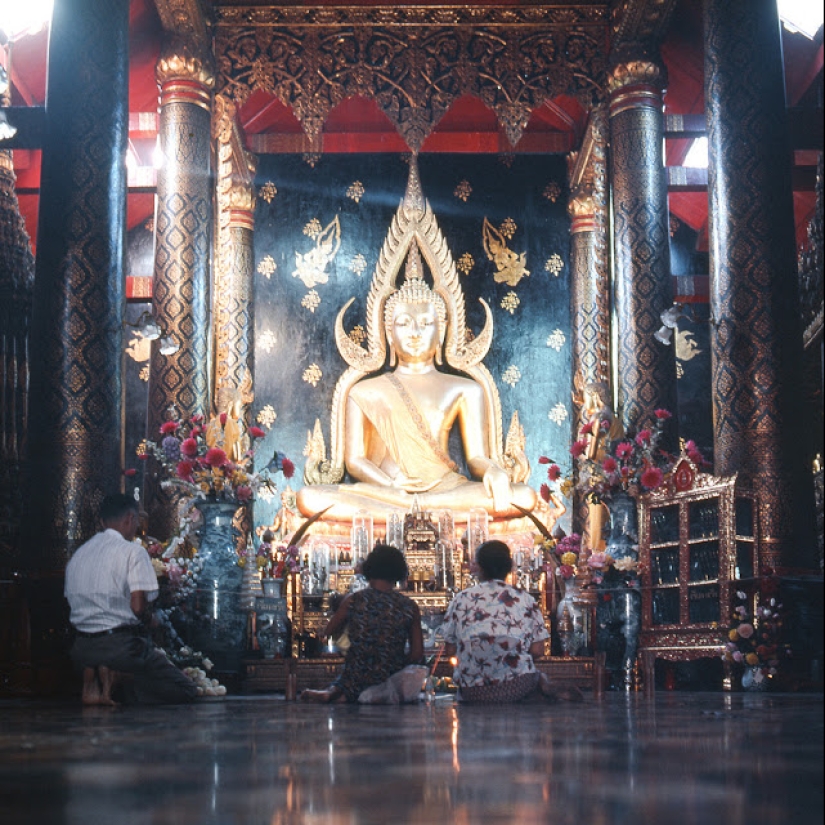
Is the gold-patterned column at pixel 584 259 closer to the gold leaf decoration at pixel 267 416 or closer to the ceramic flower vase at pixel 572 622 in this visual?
the gold leaf decoration at pixel 267 416

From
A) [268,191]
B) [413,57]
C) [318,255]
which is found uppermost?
[413,57]

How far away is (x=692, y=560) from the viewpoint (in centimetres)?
673

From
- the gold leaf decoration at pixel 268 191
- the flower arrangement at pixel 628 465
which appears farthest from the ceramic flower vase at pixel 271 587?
the gold leaf decoration at pixel 268 191

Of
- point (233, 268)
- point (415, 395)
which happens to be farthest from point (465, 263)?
point (233, 268)

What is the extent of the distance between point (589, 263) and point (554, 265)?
18.1 inches

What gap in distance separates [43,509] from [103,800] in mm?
4825

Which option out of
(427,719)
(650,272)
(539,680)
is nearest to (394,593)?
(539,680)

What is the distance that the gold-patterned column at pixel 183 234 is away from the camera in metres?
9.09

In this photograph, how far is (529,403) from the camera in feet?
38.1

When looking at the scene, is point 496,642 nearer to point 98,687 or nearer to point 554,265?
point 98,687

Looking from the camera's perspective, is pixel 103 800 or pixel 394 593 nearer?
pixel 103 800

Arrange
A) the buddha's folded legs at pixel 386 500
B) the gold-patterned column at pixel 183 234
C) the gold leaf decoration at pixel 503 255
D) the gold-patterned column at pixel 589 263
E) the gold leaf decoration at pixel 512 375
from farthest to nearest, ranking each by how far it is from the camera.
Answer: the gold leaf decoration at pixel 503 255 < the gold leaf decoration at pixel 512 375 < the buddha's folded legs at pixel 386 500 < the gold-patterned column at pixel 589 263 < the gold-patterned column at pixel 183 234

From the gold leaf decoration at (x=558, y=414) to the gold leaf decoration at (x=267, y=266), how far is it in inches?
118

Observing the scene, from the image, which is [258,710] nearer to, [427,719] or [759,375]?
[427,719]
